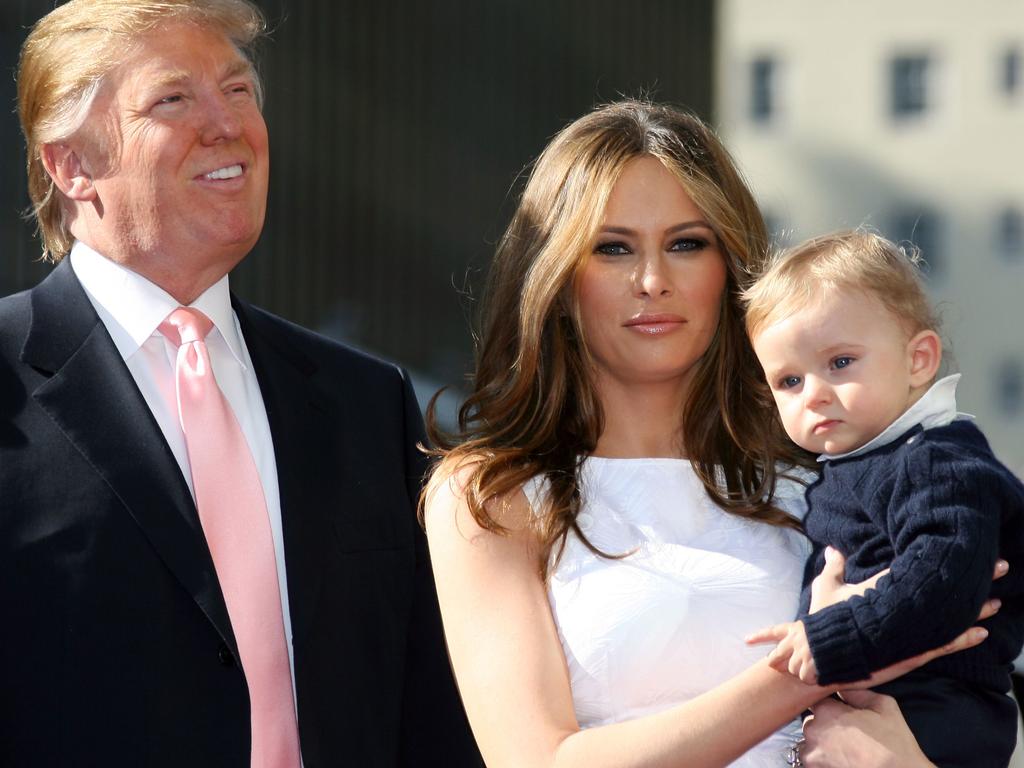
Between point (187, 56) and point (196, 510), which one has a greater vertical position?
point (187, 56)

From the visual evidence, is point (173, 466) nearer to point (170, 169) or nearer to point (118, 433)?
point (118, 433)

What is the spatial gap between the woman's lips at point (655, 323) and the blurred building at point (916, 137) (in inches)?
1231

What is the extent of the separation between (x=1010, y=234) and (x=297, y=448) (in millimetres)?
35484

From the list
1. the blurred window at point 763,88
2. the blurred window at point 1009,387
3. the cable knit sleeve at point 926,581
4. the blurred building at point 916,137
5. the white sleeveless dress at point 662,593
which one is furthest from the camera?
the blurred window at point 763,88

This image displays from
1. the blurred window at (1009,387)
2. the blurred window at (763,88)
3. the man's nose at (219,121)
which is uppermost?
the man's nose at (219,121)

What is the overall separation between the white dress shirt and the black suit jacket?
0.04m

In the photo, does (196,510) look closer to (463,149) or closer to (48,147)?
(48,147)

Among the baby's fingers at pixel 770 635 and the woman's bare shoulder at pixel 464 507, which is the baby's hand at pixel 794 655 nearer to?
the baby's fingers at pixel 770 635

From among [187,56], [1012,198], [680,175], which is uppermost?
[187,56]

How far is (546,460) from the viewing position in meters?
3.08

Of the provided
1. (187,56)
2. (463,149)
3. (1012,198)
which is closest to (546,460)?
(187,56)

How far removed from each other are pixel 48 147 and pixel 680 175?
1.24 m

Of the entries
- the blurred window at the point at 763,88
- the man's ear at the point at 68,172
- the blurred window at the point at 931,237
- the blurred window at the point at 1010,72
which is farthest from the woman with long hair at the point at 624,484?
the blurred window at the point at 763,88

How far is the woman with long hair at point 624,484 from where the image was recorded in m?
2.73
